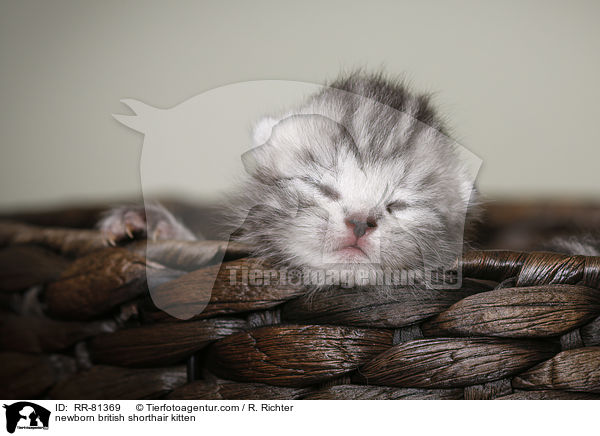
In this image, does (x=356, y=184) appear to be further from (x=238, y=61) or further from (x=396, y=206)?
(x=238, y=61)

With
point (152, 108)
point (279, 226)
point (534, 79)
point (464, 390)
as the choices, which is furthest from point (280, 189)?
point (534, 79)

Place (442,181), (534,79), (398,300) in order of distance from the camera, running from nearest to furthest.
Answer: (398,300), (442,181), (534,79)

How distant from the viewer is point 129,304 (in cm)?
67

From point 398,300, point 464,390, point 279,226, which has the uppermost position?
point 279,226

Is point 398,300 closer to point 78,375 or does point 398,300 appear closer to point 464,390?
point 464,390

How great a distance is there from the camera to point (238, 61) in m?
0.77

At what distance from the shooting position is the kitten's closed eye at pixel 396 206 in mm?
651

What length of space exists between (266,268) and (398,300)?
0.17m

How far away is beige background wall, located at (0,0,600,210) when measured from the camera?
0.77 metres

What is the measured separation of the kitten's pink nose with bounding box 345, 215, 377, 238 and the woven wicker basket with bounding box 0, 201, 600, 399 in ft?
0.25

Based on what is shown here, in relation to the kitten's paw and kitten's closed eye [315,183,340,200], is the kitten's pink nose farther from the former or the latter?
the kitten's paw
